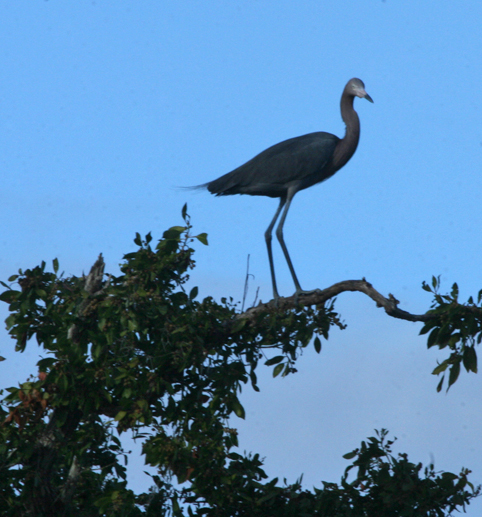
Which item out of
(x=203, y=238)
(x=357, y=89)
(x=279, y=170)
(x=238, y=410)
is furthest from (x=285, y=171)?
(x=238, y=410)

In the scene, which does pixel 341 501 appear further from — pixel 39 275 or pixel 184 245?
pixel 39 275

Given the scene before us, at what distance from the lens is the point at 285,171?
7.43m

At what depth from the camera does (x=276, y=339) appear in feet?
17.5

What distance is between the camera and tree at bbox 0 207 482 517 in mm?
4816

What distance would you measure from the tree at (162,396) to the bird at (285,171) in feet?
7.24

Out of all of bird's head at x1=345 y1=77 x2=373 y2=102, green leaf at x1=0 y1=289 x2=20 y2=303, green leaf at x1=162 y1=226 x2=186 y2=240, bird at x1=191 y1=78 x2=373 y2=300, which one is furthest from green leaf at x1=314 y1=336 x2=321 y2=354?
bird's head at x1=345 y1=77 x2=373 y2=102

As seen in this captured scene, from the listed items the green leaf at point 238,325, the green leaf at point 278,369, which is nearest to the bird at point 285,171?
the green leaf at point 278,369

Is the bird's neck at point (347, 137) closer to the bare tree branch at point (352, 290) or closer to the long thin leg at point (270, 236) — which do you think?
the long thin leg at point (270, 236)

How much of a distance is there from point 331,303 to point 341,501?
54.5 inches

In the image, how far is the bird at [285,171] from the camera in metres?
7.45

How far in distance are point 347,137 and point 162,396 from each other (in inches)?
160

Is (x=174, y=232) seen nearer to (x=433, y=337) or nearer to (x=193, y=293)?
(x=193, y=293)

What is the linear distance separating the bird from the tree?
2.21 meters

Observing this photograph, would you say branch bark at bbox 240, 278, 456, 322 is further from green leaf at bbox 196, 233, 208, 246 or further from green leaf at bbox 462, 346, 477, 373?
green leaf at bbox 196, 233, 208, 246
